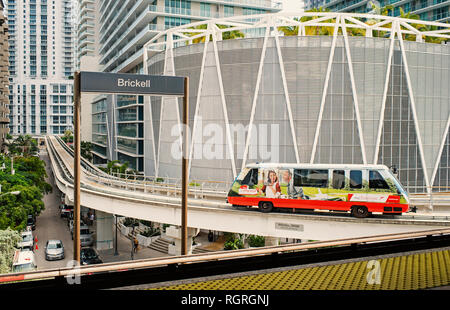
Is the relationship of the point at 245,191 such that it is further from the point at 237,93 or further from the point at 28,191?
the point at 28,191

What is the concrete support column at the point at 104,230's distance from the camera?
42.9 meters

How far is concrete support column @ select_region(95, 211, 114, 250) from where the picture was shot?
141 feet

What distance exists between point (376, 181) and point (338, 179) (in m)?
1.97

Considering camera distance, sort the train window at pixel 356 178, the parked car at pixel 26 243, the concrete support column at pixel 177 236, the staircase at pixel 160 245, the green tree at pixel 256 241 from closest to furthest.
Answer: the train window at pixel 356 178 < the concrete support column at pixel 177 236 < the green tree at pixel 256 241 < the parked car at pixel 26 243 < the staircase at pixel 160 245

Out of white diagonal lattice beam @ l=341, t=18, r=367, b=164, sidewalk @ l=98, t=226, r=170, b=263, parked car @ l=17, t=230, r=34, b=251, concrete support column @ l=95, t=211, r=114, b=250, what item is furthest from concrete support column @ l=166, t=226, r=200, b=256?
white diagonal lattice beam @ l=341, t=18, r=367, b=164

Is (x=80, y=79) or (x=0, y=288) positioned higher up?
(x=80, y=79)

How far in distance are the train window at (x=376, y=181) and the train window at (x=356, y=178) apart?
1.73ft

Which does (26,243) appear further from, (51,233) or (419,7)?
(419,7)

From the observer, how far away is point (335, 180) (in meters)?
24.2

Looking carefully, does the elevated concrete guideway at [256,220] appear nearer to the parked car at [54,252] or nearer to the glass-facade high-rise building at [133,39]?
the parked car at [54,252]

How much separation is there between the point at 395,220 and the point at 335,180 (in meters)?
3.66

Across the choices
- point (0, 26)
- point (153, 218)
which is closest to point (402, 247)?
point (153, 218)

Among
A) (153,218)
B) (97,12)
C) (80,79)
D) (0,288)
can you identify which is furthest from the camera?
(97,12)

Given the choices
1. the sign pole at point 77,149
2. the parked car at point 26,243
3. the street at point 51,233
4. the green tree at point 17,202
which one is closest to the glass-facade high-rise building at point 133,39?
the street at point 51,233
